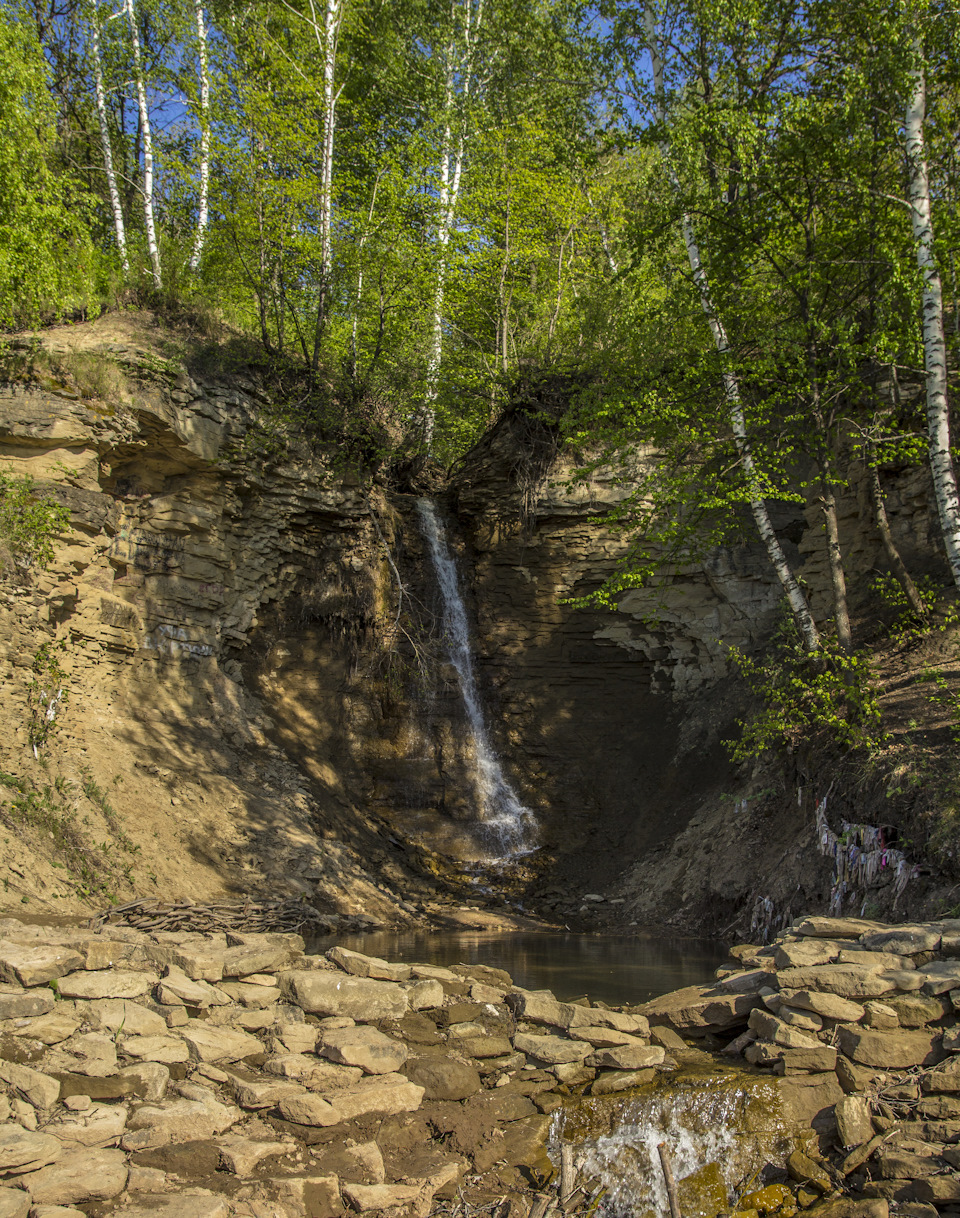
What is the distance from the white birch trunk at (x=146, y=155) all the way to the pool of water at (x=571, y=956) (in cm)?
1376

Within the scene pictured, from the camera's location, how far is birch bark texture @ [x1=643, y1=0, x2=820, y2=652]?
10570mm

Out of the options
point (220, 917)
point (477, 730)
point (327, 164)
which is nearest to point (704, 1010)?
point (220, 917)

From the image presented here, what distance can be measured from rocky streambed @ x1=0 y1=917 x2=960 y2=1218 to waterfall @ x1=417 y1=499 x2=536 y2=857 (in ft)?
30.3

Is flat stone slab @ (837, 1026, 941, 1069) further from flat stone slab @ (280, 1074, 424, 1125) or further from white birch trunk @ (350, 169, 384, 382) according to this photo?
white birch trunk @ (350, 169, 384, 382)

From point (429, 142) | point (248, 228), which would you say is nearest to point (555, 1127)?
point (248, 228)

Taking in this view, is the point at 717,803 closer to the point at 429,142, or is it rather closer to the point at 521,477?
the point at 521,477

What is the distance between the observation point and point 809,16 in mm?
10281

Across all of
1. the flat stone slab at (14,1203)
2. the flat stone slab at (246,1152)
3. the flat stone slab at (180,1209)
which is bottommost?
the flat stone slab at (246,1152)

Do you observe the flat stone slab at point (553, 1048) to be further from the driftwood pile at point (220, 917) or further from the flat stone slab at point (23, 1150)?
the driftwood pile at point (220, 917)

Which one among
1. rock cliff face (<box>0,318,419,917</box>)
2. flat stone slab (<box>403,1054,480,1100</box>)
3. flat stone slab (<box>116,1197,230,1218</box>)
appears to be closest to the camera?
flat stone slab (<box>116,1197,230,1218</box>)

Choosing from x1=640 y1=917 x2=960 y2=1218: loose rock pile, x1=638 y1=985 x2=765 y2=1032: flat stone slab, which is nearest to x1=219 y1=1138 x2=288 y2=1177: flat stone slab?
x1=638 y1=985 x2=765 y2=1032: flat stone slab

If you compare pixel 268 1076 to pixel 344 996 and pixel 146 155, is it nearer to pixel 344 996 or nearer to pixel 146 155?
pixel 344 996

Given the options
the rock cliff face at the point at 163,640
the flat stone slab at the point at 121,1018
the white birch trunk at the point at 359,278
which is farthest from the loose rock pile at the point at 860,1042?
the white birch trunk at the point at 359,278

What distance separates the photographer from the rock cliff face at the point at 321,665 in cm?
1219
